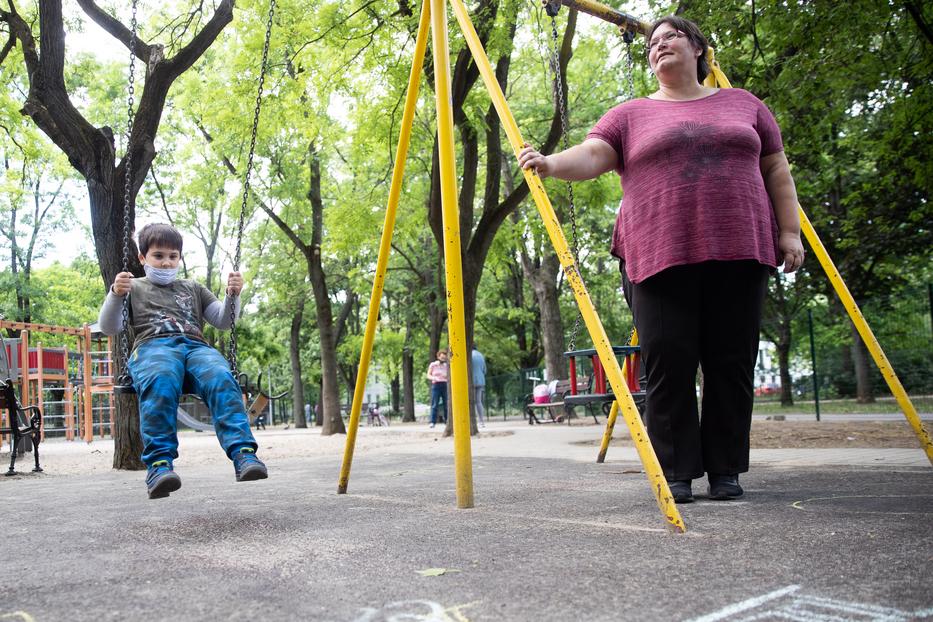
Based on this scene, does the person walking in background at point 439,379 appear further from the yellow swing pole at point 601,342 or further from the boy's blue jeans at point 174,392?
the yellow swing pole at point 601,342

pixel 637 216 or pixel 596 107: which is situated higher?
pixel 596 107

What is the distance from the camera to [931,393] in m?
12.4

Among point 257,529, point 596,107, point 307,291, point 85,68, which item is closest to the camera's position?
point 257,529

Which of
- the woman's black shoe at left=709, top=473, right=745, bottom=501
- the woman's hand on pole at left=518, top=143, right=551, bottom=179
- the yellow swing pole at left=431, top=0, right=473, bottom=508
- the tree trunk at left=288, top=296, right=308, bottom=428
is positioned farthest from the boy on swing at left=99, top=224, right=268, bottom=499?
the tree trunk at left=288, top=296, right=308, bottom=428

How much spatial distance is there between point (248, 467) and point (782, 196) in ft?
9.51

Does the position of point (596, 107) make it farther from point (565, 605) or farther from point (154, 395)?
point (565, 605)

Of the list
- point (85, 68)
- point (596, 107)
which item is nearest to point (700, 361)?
point (85, 68)

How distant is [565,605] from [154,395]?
2.83m

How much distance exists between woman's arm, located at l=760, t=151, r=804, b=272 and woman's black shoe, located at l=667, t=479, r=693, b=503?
3.68ft

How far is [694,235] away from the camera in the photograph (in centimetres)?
339

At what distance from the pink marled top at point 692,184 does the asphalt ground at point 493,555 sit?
1.13m

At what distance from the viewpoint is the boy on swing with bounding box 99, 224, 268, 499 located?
12.8 feet

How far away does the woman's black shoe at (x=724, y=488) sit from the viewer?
363cm

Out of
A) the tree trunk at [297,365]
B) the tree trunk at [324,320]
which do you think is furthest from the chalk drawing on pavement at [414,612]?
the tree trunk at [297,365]
